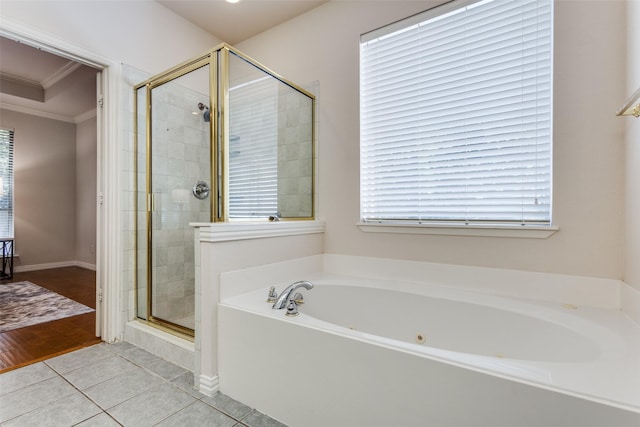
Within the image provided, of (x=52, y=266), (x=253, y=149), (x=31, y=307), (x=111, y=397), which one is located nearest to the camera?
(x=111, y=397)

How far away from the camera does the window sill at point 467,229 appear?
1.68m

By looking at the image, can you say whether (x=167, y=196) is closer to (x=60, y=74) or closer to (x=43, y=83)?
(x=60, y=74)

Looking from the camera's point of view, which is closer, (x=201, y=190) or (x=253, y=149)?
(x=201, y=190)

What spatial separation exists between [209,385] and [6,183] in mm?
5305

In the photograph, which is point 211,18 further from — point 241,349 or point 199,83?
point 241,349

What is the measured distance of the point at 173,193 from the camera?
89.0 inches

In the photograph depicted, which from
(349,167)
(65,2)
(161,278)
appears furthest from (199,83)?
(161,278)

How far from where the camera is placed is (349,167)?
2332 millimetres

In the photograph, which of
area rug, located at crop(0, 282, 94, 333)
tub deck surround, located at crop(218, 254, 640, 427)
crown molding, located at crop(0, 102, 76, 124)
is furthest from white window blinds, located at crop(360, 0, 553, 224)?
crown molding, located at crop(0, 102, 76, 124)

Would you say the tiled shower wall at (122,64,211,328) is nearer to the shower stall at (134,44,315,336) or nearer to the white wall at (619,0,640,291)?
the shower stall at (134,44,315,336)

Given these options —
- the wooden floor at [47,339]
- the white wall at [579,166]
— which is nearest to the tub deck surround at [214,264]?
the white wall at [579,166]

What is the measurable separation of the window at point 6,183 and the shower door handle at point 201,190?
460cm

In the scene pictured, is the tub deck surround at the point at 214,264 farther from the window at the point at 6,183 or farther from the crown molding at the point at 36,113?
the crown molding at the point at 36,113

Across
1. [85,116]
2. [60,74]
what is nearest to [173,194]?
[60,74]
